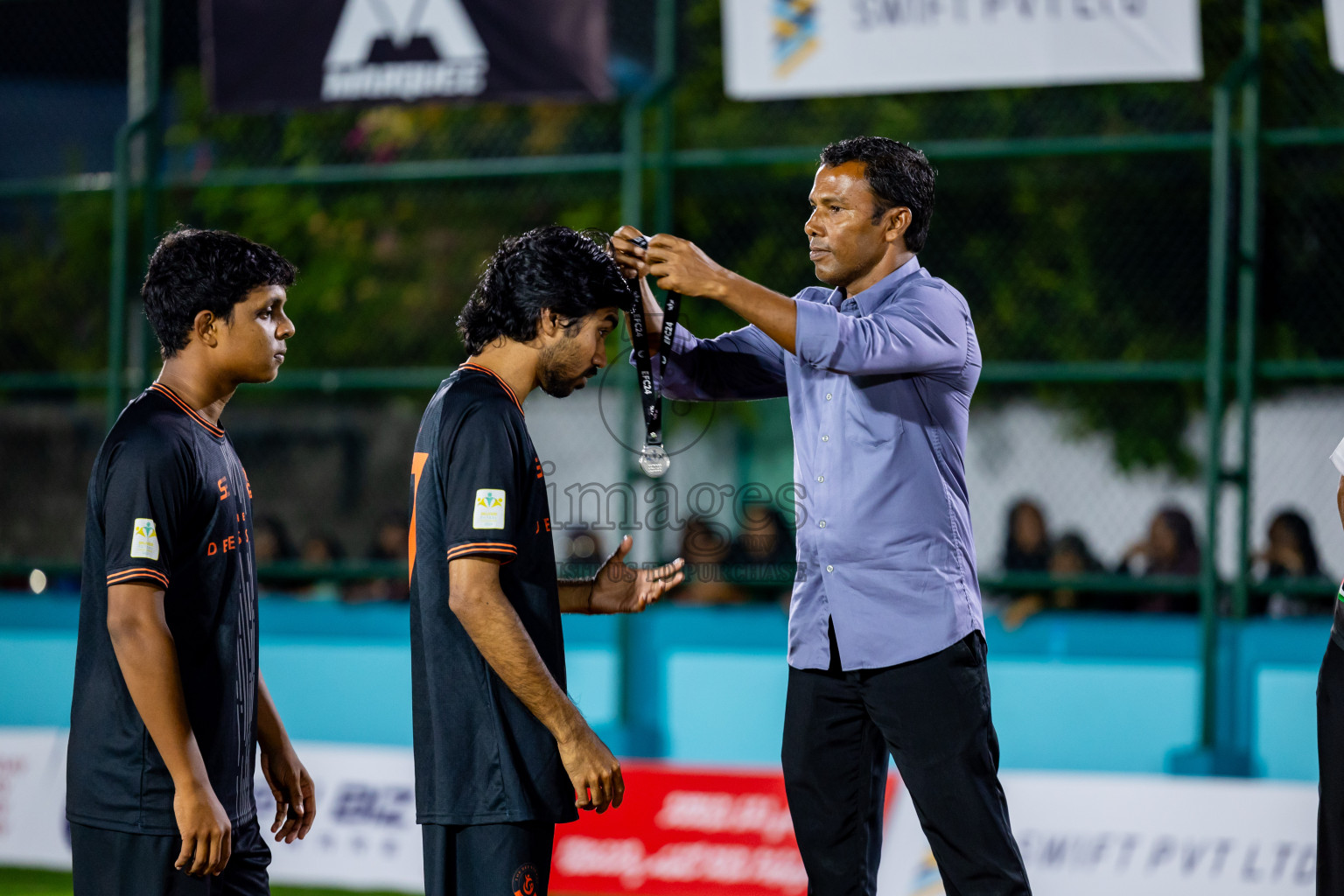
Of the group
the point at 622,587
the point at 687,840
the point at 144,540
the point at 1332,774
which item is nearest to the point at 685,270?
the point at 622,587

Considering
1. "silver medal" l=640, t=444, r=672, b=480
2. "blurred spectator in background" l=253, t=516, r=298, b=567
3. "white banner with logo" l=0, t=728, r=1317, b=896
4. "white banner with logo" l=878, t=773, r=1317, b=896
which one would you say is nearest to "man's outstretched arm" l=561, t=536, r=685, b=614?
"silver medal" l=640, t=444, r=672, b=480

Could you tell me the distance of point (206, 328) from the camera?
10.9 feet

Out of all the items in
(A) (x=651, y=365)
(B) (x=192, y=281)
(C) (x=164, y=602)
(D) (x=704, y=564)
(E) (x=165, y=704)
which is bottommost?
(E) (x=165, y=704)

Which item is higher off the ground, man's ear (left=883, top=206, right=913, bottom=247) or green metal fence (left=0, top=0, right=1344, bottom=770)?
green metal fence (left=0, top=0, right=1344, bottom=770)

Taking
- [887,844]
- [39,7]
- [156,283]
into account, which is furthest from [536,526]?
[39,7]

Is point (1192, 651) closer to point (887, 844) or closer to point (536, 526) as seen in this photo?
point (887, 844)

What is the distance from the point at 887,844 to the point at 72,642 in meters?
4.98

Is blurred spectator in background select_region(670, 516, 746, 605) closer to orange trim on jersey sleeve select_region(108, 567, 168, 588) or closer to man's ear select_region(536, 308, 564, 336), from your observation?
man's ear select_region(536, 308, 564, 336)

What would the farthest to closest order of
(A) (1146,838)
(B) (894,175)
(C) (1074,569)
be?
(C) (1074,569)
(A) (1146,838)
(B) (894,175)

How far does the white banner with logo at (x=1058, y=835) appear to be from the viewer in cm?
560

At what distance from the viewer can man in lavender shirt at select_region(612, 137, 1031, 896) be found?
3.41 m

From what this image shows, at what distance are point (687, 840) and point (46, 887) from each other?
2993 millimetres

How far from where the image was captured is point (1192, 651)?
23.8 ft

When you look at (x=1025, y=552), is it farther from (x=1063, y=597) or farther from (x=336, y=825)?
(x=336, y=825)
